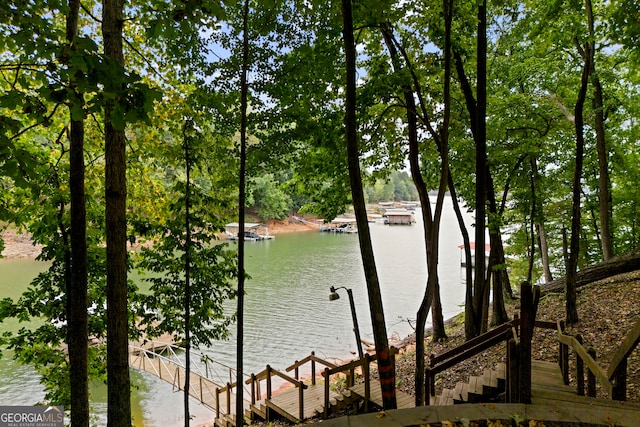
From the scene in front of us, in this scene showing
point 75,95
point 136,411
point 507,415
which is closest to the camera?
point 75,95

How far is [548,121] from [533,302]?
639 centimetres

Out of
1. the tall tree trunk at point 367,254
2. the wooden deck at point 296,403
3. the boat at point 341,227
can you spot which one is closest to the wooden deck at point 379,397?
the wooden deck at point 296,403

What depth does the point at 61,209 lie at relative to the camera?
5578mm

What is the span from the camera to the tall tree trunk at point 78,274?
4141mm

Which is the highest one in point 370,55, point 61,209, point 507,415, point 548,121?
point 370,55

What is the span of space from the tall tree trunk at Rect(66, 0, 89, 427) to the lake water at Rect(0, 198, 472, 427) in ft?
9.42

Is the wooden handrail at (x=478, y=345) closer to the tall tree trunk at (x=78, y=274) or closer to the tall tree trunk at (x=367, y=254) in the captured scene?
the tall tree trunk at (x=367, y=254)

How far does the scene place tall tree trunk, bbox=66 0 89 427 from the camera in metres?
4.14

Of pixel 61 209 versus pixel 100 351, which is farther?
pixel 100 351

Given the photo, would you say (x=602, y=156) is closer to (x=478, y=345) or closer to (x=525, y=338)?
(x=478, y=345)

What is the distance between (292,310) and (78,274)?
15.4 m

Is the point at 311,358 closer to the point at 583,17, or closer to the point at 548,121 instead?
the point at 548,121

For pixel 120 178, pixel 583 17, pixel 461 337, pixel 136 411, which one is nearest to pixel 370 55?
pixel 583 17

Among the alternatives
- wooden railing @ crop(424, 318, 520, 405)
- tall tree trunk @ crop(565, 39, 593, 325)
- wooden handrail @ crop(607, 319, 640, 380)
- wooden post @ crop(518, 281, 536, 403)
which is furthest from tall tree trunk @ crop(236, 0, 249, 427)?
tall tree trunk @ crop(565, 39, 593, 325)
